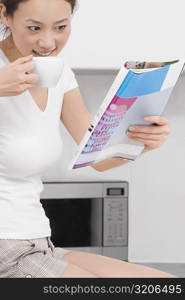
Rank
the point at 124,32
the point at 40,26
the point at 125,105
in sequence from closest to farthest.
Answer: the point at 125,105 → the point at 40,26 → the point at 124,32

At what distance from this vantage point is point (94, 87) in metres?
2.20

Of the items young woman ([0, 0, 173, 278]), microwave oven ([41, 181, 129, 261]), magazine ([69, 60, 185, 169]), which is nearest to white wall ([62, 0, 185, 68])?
microwave oven ([41, 181, 129, 261])

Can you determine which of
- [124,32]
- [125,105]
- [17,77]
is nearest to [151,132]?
[125,105]

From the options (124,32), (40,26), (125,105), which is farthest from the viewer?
(124,32)

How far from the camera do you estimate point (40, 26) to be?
1.19m

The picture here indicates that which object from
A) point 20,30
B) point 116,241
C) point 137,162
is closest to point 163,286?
point 20,30

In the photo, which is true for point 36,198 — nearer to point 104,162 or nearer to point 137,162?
point 104,162

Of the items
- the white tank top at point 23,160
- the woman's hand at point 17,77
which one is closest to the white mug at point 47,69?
the woman's hand at point 17,77

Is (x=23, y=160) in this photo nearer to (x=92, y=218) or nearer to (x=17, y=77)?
(x=17, y=77)

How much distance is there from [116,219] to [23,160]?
0.81 meters

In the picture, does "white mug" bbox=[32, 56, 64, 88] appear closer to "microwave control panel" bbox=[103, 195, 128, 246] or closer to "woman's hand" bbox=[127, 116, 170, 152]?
"woman's hand" bbox=[127, 116, 170, 152]

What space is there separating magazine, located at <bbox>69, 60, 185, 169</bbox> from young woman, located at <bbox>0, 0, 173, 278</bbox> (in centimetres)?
3

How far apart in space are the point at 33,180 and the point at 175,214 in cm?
104

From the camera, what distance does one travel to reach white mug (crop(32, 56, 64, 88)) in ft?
3.66
